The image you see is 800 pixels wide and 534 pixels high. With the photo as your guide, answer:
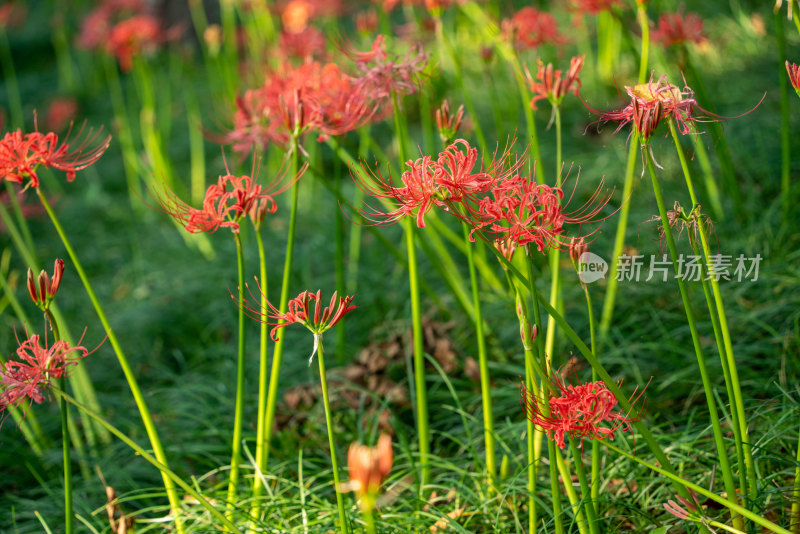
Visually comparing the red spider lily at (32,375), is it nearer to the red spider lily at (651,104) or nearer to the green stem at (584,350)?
the green stem at (584,350)

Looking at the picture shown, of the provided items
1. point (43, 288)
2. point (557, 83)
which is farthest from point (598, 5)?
point (43, 288)

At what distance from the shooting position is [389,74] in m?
1.93

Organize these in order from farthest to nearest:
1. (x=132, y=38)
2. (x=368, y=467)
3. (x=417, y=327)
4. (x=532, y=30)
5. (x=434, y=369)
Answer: (x=132, y=38) < (x=532, y=30) < (x=434, y=369) < (x=417, y=327) < (x=368, y=467)

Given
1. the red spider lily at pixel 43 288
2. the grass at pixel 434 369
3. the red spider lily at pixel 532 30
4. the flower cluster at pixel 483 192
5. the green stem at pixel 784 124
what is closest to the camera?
the flower cluster at pixel 483 192

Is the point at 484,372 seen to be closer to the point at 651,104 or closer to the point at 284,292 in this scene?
the point at 284,292

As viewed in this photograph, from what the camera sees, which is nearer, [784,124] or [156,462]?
[156,462]

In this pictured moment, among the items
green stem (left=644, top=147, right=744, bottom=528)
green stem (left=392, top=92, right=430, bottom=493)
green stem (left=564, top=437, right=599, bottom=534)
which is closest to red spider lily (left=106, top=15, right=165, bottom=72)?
green stem (left=392, top=92, right=430, bottom=493)

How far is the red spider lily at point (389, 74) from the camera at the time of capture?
1925 millimetres

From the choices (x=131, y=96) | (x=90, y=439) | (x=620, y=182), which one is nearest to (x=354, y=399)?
(x=90, y=439)

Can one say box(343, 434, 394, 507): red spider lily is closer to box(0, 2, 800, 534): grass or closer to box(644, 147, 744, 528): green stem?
box(644, 147, 744, 528): green stem

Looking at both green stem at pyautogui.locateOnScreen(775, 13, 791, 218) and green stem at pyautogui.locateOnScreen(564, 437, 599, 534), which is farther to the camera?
green stem at pyautogui.locateOnScreen(775, 13, 791, 218)

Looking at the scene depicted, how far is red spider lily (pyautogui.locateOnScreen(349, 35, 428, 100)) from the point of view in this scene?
1925mm

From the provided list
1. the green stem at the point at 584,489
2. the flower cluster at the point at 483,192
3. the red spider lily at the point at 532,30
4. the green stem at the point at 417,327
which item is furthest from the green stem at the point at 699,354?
the red spider lily at the point at 532,30

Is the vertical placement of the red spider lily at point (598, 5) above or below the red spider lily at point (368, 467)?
above
